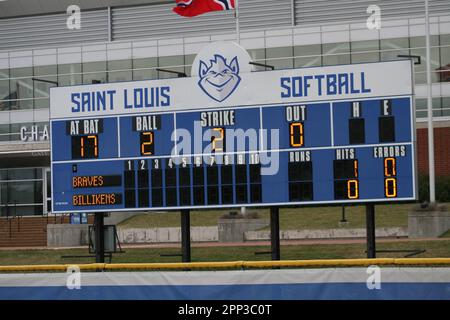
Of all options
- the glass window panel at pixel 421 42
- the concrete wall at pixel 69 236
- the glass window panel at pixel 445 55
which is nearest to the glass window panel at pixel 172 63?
the glass window panel at pixel 421 42

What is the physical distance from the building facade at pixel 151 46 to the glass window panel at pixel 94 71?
2.1 inches

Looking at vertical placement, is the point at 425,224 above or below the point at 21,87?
below

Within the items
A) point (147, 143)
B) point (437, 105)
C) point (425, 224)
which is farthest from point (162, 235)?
point (437, 105)

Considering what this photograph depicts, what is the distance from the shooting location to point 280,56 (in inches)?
2021

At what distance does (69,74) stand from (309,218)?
803 inches

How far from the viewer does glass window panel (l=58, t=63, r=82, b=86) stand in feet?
181

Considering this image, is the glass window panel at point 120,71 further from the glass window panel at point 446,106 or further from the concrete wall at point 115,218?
the glass window panel at point 446,106

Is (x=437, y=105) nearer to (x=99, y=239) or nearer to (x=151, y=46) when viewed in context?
(x=151, y=46)

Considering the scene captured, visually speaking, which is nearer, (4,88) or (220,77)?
(220,77)

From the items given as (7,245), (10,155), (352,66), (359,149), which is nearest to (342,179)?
(359,149)

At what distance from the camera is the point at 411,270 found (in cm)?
1719

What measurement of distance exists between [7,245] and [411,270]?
27.9 m

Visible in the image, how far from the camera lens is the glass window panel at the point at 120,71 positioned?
54250 millimetres
